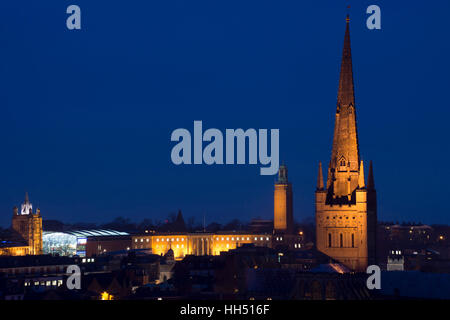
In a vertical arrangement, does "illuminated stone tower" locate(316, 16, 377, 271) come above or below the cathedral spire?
below

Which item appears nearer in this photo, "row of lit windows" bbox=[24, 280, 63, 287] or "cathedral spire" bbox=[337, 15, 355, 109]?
"row of lit windows" bbox=[24, 280, 63, 287]

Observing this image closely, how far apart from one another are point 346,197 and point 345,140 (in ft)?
23.3

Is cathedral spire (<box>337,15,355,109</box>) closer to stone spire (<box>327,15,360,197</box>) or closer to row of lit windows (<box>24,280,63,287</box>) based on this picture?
stone spire (<box>327,15,360,197</box>)

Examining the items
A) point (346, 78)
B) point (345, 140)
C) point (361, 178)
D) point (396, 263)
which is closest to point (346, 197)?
point (361, 178)

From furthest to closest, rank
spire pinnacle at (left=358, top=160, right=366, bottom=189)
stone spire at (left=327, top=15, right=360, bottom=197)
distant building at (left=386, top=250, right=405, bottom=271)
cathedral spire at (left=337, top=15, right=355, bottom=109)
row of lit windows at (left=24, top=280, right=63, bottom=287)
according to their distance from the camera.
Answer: distant building at (left=386, top=250, right=405, bottom=271) < cathedral spire at (left=337, top=15, right=355, bottom=109) < spire pinnacle at (left=358, top=160, right=366, bottom=189) < stone spire at (left=327, top=15, right=360, bottom=197) < row of lit windows at (left=24, top=280, right=63, bottom=287)

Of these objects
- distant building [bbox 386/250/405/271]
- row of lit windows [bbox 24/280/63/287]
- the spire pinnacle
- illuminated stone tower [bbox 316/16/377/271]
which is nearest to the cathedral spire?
illuminated stone tower [bbox 316/16/377/271]

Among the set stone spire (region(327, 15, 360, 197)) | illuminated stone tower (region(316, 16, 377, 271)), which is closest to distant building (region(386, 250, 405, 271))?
illuminated stone tower (region(316, 16, 377, 271))

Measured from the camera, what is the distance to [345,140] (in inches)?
4673

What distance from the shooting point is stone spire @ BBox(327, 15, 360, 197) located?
11875 cm

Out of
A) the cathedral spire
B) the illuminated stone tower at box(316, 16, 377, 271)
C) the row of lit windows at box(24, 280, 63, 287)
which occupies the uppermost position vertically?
the cathedral spire

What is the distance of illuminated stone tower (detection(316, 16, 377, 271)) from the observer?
390 ft

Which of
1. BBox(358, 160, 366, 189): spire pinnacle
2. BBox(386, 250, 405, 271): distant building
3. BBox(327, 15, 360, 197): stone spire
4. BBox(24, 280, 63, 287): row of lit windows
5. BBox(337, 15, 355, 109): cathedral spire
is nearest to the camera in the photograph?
BBox(24, 280, 63, 287): row of lit windows
